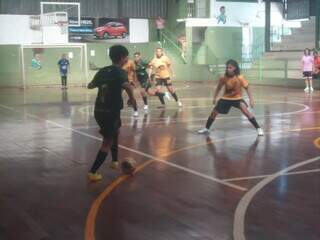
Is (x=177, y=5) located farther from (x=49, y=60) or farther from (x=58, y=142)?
(x=58, y=142)

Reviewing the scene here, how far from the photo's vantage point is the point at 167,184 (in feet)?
26.9

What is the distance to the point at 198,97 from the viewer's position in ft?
78.7

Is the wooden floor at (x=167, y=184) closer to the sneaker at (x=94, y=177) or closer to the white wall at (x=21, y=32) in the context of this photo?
the sneaker at (x=94, y=177)

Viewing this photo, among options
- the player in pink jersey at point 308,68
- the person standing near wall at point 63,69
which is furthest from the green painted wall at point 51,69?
the player in pink jersey at point 308,68

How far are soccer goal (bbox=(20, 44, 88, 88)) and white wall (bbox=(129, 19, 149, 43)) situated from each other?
3.93 m

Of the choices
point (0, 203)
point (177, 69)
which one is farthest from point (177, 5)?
point (0, 203)

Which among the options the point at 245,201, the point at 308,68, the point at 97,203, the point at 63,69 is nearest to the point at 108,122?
the point at 97,203

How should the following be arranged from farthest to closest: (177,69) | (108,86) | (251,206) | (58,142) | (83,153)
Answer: (177,69) → (58,142) → (83,153) → (108,86) → (251,206)

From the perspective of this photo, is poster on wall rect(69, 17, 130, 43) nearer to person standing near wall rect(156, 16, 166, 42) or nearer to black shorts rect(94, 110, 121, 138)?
person standing near wall rect(156, 16, 166, 42)

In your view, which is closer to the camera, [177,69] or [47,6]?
[47,6]

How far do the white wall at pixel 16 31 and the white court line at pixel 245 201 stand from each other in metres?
27.4

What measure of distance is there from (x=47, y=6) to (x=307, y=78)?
16.1m

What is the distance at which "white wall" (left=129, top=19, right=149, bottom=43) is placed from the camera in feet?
124

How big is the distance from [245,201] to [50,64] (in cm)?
2912
